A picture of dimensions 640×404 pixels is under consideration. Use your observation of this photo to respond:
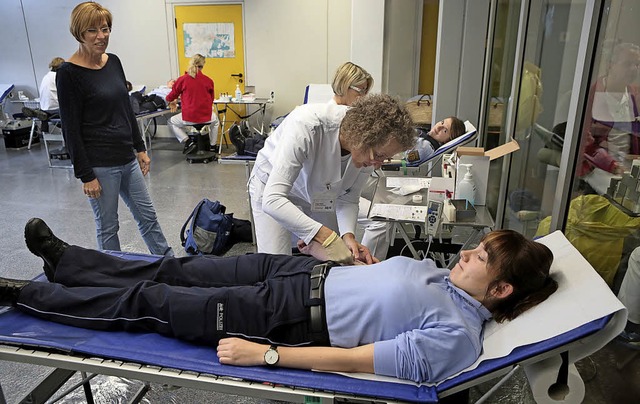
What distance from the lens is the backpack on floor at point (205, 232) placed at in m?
3.29

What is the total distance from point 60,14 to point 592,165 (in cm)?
806

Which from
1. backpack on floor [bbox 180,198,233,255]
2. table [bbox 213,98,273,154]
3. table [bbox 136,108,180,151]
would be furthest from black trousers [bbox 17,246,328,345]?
table [bbox 213,98,273,154]

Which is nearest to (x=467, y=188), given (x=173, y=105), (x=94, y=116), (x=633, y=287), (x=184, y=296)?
(x=633, y=287)

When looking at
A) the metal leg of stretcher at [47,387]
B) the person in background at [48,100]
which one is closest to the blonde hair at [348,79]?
the metal leg of stretcher at [47,387]

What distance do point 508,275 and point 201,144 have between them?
5.50 metres

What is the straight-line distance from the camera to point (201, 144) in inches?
249

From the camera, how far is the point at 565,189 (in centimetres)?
176

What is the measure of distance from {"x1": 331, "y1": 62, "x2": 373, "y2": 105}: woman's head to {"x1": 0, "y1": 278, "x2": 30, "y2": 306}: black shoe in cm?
218

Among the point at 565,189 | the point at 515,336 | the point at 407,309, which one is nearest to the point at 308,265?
the point at 407,309

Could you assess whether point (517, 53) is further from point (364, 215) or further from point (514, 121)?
point (364, 215)

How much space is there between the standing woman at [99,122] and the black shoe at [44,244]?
2.09 feet

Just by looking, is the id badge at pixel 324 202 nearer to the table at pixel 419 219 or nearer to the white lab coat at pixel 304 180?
the white lab coat at pixel 304 180

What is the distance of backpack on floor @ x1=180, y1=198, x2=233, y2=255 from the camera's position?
3.29 metres

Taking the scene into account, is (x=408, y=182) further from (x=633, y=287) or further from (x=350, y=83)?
(x=633, y=287)
